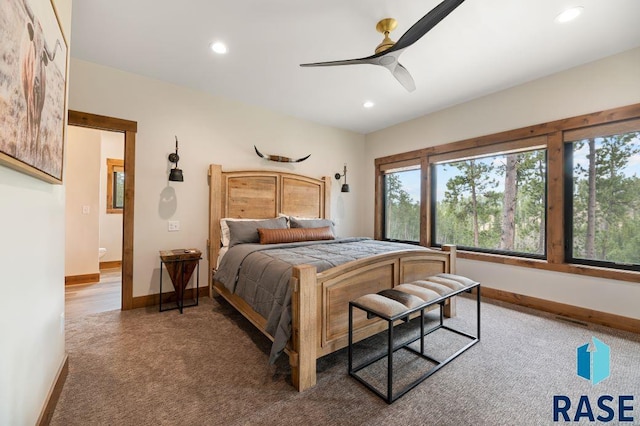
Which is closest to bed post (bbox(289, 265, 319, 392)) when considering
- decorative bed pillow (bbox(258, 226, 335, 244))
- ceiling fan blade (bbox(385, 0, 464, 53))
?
decorative bed pillow (bbox(258, 226, 335, 244))

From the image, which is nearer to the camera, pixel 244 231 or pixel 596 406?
pixel 596 406

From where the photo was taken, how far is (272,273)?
2.09m

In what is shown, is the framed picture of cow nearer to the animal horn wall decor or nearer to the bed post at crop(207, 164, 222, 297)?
the bed post at crop(207, 164, 222, 297)

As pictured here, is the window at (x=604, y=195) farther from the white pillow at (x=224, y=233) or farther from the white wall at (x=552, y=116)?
the white pillow at (x=224, y=233)

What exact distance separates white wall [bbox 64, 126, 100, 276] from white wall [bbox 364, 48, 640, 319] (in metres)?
5.33

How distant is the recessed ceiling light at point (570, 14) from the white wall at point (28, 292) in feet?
11.6

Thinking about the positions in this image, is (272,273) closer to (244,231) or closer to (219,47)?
(244,231)

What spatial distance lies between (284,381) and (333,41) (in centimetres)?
286

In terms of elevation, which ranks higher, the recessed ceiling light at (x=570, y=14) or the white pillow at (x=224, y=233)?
the recessed ceiling light at (x=570, y=14)

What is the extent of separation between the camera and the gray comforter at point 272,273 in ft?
5.92

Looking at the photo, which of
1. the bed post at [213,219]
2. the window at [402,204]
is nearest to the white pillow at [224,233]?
the bed post at [213,219]

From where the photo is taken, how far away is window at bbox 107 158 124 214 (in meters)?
5.34

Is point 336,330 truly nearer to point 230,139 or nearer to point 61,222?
point 61,222

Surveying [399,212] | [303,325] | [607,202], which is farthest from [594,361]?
[399,212]
